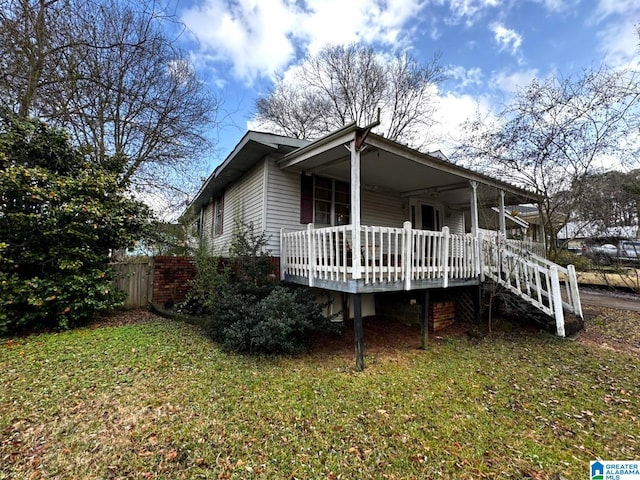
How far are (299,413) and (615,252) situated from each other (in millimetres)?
12205

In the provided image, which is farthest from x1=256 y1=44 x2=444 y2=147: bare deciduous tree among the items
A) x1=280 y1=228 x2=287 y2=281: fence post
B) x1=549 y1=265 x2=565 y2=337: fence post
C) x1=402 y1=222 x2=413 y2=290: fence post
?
x1=402 y1=222 x2=413 y2=290: fence post

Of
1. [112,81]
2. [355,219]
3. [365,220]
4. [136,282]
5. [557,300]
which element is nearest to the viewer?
[355,219]

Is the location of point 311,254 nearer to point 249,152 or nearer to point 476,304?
point 249,152

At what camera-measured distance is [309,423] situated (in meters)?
2.88

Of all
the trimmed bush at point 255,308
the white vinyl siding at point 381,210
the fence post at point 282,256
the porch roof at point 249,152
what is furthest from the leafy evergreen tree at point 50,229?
the white vinyl siding at point 381,210

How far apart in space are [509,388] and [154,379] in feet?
15.3

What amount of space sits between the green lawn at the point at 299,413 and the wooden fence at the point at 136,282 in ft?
7.54

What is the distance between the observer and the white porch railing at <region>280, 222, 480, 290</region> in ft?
14.7

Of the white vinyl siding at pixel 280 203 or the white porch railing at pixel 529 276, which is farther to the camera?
the white vinyl siding at pixel 280 203

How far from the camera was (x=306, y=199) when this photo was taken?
7.04 meters

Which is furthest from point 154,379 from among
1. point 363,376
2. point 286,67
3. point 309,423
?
point 286,67

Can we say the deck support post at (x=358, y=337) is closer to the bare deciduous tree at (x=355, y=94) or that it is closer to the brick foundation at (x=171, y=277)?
the brick foundation at (x=171, y=277)

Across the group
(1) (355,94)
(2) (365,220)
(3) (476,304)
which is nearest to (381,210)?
(2) (365,220)

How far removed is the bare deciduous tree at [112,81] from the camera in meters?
4.76
